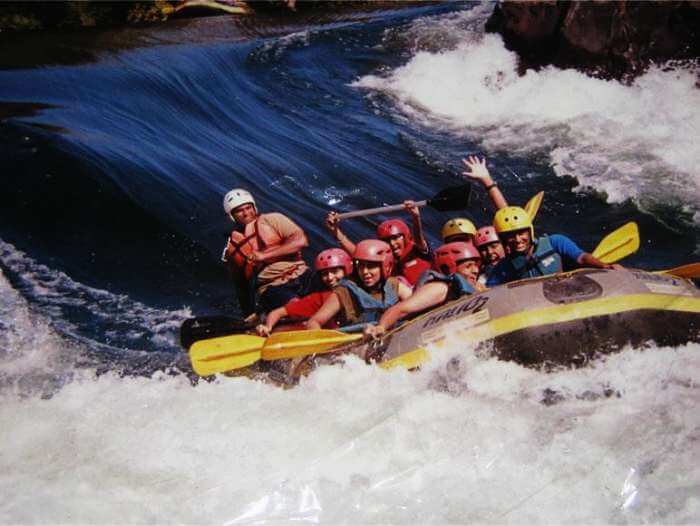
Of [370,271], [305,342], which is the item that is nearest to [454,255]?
[370,271]

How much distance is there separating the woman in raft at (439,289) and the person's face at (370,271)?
0.23m

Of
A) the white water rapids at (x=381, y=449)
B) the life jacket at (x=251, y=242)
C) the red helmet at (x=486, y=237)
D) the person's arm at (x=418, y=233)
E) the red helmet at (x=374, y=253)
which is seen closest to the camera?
the white water rapids at (x=381, y=449)

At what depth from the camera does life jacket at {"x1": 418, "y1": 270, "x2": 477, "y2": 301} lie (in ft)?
14.9

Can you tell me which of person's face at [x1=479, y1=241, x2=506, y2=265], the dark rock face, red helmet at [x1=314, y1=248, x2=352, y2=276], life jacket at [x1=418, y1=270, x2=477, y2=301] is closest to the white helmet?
red helmet at [x1=314, y1=248, x2=352, y2=276]

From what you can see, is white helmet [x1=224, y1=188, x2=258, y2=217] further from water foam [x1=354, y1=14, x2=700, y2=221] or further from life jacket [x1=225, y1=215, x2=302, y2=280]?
water foam [x1=354, y1=14, x2=700, y2=221]

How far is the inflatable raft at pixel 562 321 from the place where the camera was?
400 cm

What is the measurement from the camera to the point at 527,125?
1042 cm

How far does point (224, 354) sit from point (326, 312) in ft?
2.32

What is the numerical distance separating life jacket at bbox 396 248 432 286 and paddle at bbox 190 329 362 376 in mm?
1098

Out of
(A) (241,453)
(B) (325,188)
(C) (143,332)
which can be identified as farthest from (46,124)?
(A) (241,453)

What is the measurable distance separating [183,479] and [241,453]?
0.33 m

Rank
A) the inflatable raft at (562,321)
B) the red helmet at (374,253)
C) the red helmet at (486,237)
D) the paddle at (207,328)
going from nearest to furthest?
the inflatable raft at (562,321), the red helmet at (374,253), the paddle at (207,328), the red helmet at (486,237)

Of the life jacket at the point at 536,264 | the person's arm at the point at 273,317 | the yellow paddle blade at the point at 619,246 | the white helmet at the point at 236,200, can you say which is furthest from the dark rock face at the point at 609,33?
the person's arm at the point at 273,317

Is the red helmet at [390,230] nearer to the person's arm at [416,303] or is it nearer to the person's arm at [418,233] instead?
the person's arm at [418,233]
